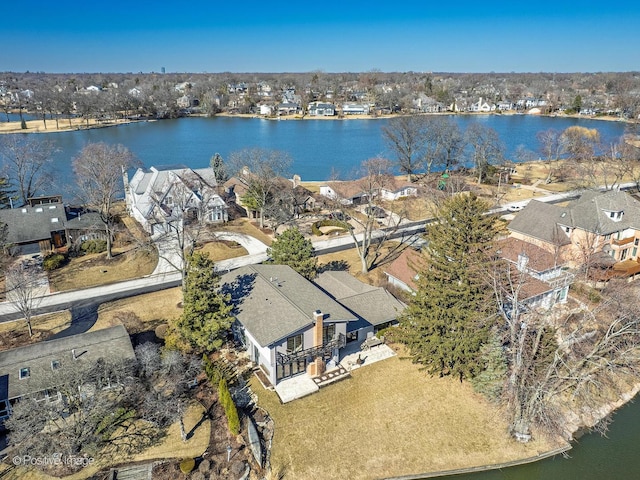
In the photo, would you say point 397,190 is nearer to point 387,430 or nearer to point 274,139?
point 387,430

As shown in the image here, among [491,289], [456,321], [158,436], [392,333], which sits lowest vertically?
[158,436]

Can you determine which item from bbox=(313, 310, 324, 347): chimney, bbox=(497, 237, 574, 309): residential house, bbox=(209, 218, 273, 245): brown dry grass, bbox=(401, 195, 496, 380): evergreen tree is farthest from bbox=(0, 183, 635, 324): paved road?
bbox=(401, 195, 496, 380): evergreen tree

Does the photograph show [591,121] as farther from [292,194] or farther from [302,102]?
[292,194]

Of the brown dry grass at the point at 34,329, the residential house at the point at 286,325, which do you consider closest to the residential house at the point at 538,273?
the residential house at the point at 286,325

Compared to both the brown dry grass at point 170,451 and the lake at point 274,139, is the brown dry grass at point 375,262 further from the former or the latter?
the lake at point 274,139

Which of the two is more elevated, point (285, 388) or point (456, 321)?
point (456, 321)

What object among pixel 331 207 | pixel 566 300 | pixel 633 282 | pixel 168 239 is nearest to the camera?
pixel 566 300

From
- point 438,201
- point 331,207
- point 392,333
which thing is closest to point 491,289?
point 392,333
